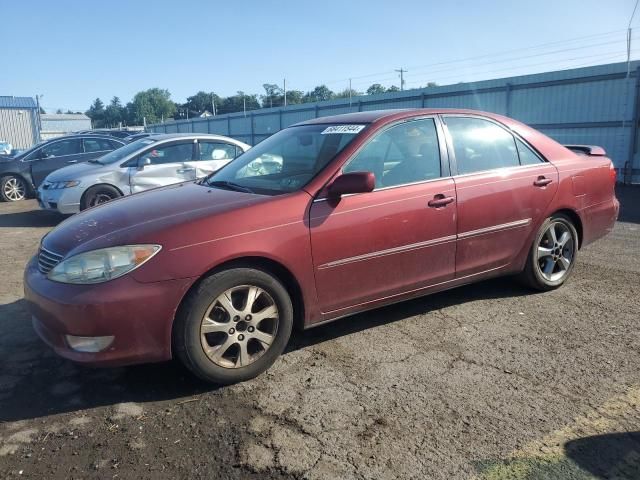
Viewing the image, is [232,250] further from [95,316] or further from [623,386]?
[623,386]

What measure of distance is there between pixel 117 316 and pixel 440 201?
236 cm

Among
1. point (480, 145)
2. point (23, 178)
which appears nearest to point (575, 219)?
point (480, 145)

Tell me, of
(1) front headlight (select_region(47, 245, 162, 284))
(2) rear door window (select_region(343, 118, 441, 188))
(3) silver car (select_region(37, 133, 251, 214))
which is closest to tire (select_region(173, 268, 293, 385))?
(1) front headlight (select_region(47, 245, 162, 284))

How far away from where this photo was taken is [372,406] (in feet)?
9.80

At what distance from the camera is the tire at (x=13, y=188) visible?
12317 millimetres

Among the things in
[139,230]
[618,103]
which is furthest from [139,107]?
[139,230]

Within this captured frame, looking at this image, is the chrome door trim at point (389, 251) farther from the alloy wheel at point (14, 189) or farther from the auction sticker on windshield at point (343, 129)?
the alloy wheel at point (14, 189)

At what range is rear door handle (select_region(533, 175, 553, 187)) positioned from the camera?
4.53 meters

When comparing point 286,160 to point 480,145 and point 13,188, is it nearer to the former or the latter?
point 480,145

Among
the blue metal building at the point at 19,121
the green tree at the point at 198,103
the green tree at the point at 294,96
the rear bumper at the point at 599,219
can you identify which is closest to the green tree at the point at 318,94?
the green tree at the point at 294,96

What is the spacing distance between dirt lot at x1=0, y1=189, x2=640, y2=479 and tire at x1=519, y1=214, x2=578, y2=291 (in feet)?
1.28

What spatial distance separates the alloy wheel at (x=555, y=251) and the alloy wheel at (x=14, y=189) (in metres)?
11.9

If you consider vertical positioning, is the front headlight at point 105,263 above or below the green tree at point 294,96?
below

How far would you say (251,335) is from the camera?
10.8ft
